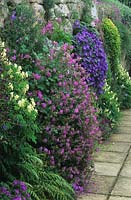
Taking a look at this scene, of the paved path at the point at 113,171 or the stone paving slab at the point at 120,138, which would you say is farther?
the stone paving slab at the point at 120,138

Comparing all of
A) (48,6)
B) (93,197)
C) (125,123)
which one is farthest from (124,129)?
(93,197)

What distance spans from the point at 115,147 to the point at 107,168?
97 cm

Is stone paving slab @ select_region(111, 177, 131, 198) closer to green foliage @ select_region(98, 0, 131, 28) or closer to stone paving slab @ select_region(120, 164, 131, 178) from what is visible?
stone paving slab @ select_region(120, 164, 131, 178)

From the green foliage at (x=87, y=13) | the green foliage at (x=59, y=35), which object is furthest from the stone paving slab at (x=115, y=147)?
the green foliage at (x=87, y=13)

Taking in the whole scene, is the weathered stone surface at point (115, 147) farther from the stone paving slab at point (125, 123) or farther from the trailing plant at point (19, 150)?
the trailing plant at point (19, 150)

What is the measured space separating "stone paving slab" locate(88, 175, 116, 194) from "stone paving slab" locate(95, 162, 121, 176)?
0.13 m

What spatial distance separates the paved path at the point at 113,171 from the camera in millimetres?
4711

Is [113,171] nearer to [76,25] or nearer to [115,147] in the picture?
[115,147]

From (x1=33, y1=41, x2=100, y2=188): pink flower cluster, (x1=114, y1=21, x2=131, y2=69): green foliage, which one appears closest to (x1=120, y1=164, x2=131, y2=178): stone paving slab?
(x1=33, y1=41, x2=100, y2=188): pink flower cluster

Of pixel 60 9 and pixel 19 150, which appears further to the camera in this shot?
pixel 60 9

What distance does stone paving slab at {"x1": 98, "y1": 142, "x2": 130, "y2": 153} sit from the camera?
6316 mm

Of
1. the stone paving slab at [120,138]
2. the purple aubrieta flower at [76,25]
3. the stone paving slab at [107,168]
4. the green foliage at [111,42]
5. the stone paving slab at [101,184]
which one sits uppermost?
the purple aubrieta flower at [76,25]

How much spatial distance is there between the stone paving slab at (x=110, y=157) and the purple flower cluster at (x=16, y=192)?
2064mm

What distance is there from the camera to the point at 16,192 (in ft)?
12.4
